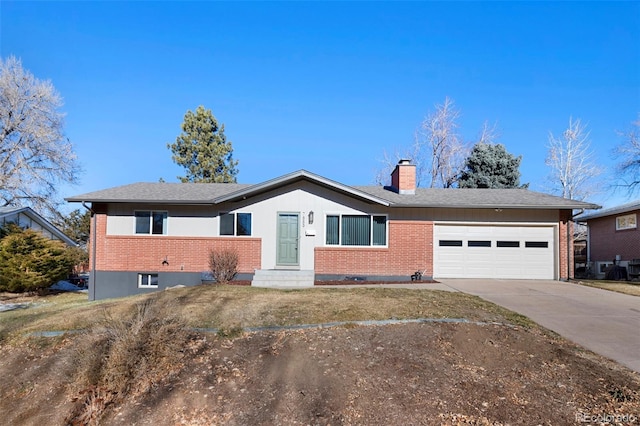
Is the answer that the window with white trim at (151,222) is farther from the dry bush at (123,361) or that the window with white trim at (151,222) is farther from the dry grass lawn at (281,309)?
the dry bush at (123,361)

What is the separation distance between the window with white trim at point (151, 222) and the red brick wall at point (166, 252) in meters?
0.25

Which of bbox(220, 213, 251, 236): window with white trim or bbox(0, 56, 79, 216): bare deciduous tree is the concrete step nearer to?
bbox(220, 213, 251, 236): window with white trim

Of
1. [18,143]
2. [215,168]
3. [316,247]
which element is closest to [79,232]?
[18,143]

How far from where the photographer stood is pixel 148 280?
525 inches

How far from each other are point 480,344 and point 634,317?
4625 mm

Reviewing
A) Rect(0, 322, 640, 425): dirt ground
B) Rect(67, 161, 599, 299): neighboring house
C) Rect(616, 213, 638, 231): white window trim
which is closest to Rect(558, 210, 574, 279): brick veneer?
Rect(67, 161, 599, 299): neighboring house

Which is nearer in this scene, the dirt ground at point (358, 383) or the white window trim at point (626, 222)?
the dirt ground at point (358, 383)

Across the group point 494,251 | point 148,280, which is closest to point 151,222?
point 148,280

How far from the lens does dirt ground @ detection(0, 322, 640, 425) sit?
382 centimetres

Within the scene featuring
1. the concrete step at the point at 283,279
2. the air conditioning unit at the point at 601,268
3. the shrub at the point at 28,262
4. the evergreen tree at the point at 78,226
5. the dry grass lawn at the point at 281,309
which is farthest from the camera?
the evergreen tree at the point at 78,226

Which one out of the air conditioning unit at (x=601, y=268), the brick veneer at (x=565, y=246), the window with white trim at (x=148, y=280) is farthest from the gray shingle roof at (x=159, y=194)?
the air conditioning unit at (x=601, y=268)

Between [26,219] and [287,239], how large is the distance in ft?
50.1

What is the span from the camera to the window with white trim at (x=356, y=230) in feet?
44.0

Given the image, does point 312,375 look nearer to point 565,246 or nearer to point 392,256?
point 392,256
